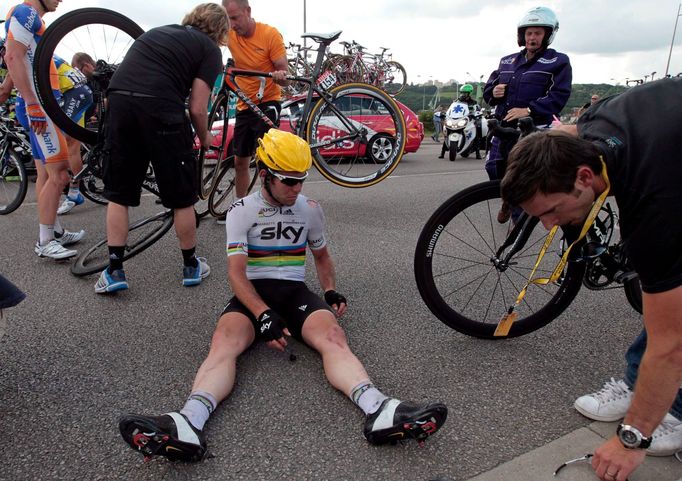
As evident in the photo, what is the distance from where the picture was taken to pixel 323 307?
8.09 ft

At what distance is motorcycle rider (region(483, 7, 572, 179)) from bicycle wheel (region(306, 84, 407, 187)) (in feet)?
3.92

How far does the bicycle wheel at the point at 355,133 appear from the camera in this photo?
4734 mm

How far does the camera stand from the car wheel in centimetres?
466

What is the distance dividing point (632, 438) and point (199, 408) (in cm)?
156

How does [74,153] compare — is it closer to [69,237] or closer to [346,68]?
[69,237]

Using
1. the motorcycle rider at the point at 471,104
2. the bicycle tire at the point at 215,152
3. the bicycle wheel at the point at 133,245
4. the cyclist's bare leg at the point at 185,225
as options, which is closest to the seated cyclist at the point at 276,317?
the cyclist's bare leg at the point at 185,225

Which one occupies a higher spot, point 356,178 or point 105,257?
point 356,178

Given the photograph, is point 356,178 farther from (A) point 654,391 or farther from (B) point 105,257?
(A) point 654,391

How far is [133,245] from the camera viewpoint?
3631mm

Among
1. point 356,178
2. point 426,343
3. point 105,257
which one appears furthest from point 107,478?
point 356,178

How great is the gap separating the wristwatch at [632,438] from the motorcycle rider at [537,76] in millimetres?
2814

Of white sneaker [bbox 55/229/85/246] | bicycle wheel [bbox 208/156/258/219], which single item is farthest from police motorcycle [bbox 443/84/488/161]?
white sneaker [bbox 55/229/85/246]

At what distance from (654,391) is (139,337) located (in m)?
2.42

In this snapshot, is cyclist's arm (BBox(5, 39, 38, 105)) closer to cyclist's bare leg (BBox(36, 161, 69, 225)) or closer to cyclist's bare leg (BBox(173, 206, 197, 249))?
cyclist's bare leg (BBox(36, 161, 69, 225))
